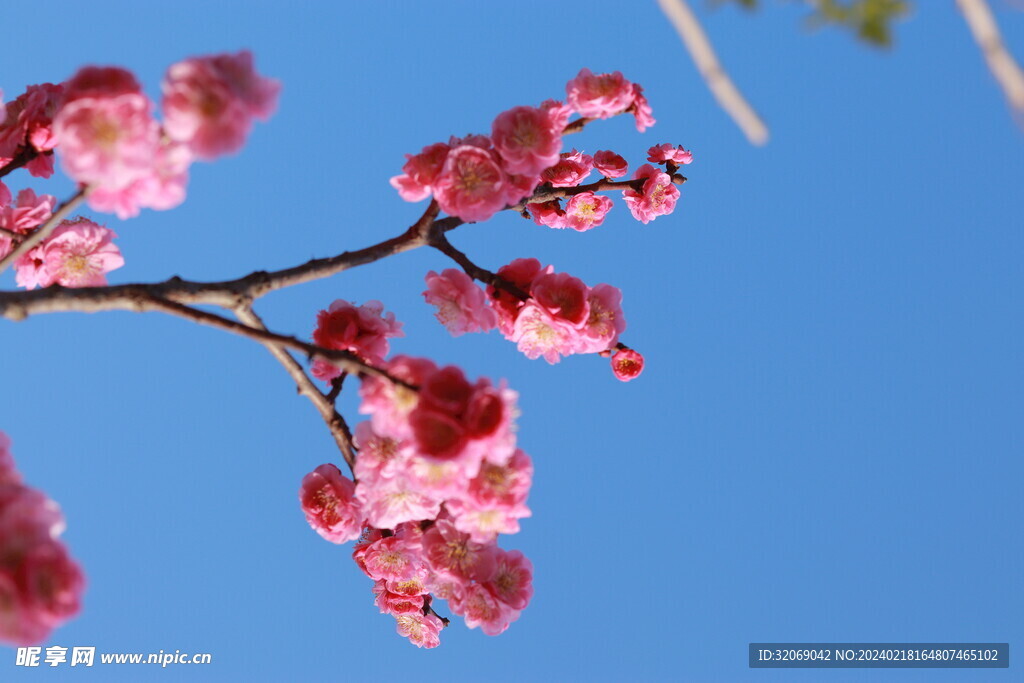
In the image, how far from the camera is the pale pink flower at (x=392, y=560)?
7.38ft

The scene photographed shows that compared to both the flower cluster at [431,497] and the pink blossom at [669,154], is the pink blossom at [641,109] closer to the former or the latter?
the pink blossom at [669,154]

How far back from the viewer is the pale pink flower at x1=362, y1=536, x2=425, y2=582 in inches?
88.6

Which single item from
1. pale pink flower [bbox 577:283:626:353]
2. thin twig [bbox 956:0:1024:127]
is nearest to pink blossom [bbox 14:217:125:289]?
pale pink flower [bbox 577:283:626:353]

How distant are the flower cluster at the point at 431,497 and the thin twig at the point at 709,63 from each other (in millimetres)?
710

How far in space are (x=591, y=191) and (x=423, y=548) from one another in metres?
1.48

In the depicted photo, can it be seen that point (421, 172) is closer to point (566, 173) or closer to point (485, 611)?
point (566, 173)

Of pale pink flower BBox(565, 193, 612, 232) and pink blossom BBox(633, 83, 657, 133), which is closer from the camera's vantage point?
pink blossom BBox(633, 83, 657, 133)

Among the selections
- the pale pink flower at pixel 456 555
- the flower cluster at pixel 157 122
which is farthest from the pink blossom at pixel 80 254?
the pale pink flower at pixel 456 555

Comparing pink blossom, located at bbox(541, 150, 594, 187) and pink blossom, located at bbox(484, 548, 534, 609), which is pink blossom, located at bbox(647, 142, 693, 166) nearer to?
pink blossom, located at bbox(541, 150, 594, 187)

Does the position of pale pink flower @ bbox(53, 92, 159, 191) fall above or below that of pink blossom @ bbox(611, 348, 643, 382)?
below

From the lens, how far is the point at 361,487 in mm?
1864

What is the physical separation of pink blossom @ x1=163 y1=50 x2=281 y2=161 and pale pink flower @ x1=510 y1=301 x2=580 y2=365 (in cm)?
103

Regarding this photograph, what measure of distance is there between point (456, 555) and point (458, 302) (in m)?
0.74

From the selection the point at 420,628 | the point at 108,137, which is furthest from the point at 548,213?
the point at 108,137
